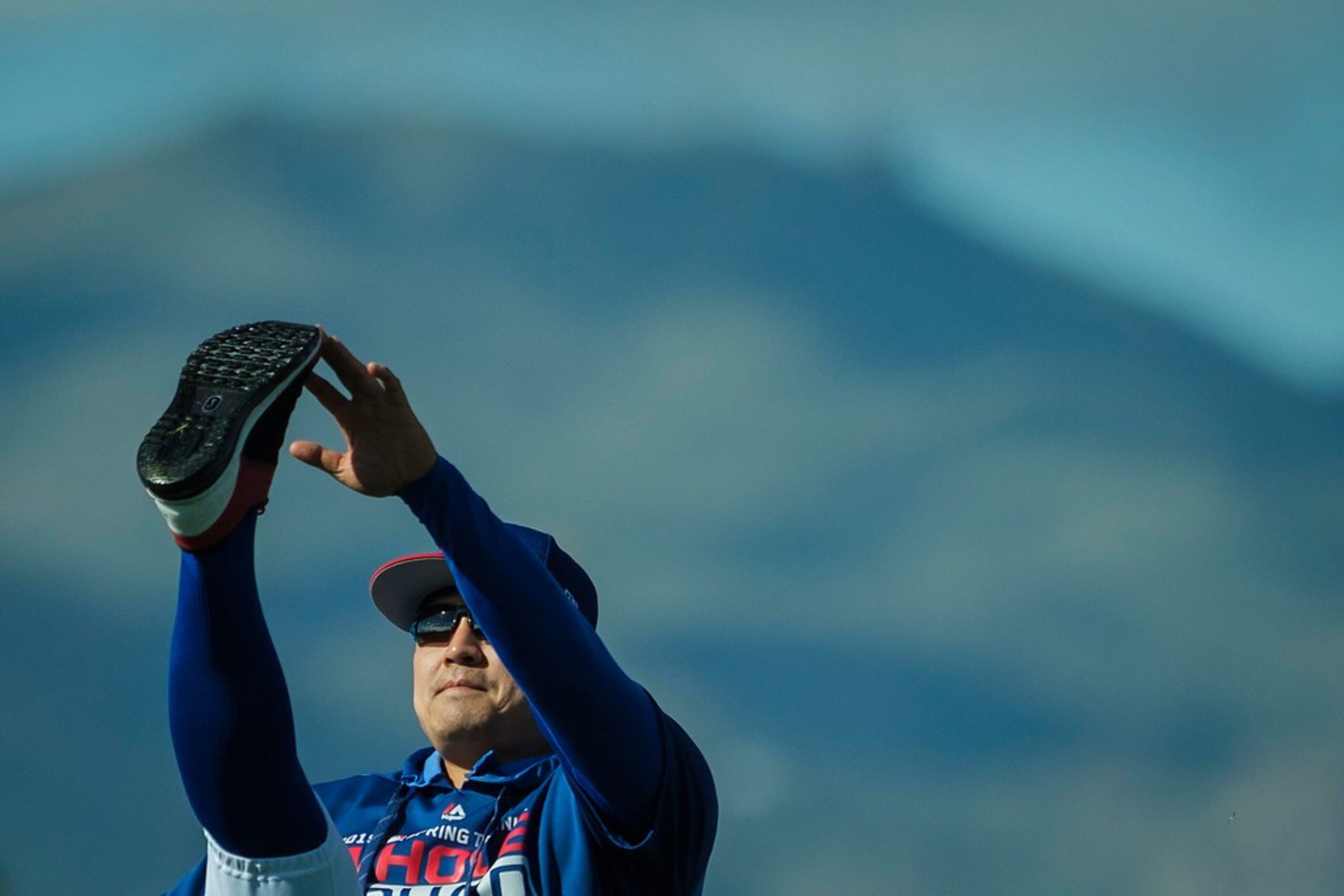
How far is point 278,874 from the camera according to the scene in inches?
146

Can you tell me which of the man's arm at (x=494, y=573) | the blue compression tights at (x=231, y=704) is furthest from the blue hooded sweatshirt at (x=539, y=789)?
the blue compression tights at (x=231, y=704)

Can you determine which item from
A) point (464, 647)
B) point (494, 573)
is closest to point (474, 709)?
point (464, 647)

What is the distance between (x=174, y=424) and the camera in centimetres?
345

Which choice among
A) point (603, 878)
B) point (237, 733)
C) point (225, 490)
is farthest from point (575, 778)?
point (225, 490)

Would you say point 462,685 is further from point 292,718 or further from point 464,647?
point 292,718

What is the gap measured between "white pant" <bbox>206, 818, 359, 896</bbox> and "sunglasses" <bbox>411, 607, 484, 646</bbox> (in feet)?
3.93

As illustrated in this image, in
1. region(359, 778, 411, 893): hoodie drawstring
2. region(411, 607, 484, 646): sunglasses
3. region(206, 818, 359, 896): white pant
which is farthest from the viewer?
region(411, 607, 484, 646): sunglasses

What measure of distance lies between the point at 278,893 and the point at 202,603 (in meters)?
0.61

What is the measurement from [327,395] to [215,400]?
14.5 inches

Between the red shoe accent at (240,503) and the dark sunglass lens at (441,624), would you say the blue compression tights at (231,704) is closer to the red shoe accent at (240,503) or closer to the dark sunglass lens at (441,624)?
the red shoe accent at (240,503)

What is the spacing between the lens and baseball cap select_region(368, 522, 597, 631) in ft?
15.2

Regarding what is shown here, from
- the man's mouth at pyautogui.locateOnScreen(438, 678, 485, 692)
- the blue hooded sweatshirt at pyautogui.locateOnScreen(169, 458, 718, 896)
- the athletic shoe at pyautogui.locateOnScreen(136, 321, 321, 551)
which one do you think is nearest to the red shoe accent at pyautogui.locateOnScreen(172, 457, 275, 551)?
the athletic shoe at pyautogui.locateOnScreen(136, 321, 321, 551)

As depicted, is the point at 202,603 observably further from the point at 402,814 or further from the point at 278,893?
the point at 402,814

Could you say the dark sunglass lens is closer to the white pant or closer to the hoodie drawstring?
the hoodie drawstring
